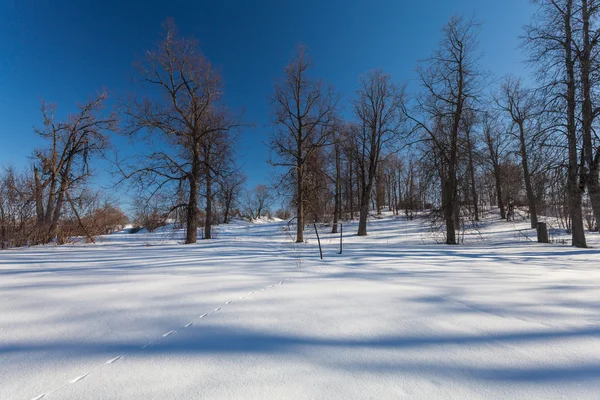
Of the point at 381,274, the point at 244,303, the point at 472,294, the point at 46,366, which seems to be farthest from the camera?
the point at 381,274

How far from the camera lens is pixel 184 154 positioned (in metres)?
11.9

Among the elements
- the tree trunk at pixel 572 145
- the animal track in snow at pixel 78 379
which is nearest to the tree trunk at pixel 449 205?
the tree trunk at pixel 572 145

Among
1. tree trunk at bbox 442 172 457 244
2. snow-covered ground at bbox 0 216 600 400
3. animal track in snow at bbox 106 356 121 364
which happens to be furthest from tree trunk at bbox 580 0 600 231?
animal track in snow at bbox 106 356 121 364

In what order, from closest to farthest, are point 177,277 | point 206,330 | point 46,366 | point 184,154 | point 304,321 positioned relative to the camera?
point 46,366
point 206,330
point 304,321
point 177,277
point 184,154

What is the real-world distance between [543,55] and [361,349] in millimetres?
12873

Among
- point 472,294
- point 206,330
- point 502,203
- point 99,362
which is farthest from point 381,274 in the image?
point 502,203

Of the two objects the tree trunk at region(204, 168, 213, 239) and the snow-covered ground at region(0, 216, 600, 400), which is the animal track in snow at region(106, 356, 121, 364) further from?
the tree trunk at region(204, 168, 213, 239)

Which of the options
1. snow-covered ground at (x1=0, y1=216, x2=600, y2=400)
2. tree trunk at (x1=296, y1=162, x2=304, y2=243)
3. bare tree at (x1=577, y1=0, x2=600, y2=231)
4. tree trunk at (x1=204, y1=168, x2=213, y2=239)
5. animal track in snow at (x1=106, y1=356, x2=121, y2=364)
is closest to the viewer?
snow-covered ground at (x1=0, y1=216, x2=600, y2=400)

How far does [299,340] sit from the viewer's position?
6.12 feet

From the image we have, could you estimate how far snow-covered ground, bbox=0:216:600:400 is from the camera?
53.5 inches

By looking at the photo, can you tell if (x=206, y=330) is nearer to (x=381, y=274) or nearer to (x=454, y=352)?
(x=454, y=352)

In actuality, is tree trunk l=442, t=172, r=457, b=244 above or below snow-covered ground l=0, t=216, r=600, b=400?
above

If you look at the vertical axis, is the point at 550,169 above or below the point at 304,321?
above

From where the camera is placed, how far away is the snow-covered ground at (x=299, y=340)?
1.36m
